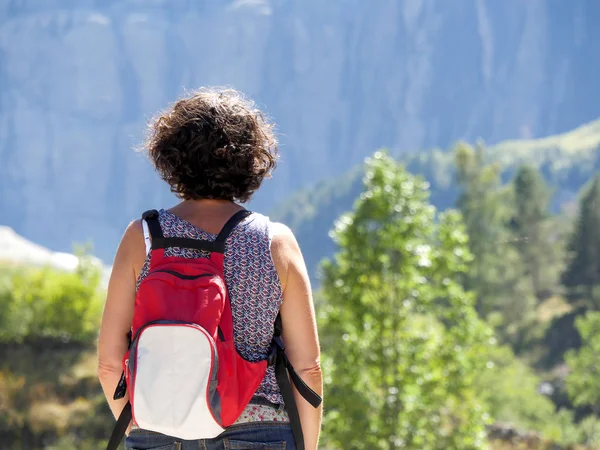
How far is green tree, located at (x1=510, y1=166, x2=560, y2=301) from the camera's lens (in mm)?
37906

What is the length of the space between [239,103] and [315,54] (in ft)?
321

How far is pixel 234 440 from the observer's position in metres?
1.48

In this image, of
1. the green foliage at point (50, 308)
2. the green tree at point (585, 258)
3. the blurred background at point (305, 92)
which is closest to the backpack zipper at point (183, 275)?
the green foliage at point (50, 308)

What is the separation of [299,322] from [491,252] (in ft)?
115

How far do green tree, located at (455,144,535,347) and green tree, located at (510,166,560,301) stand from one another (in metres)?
0.66

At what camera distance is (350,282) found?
352 inches

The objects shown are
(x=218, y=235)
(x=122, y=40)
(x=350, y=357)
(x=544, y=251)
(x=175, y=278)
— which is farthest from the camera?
(x=122, y=40)

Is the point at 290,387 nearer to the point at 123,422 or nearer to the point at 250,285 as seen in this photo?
the point at 250,285

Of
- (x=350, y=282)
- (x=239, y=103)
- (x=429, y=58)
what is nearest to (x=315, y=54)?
(x=429, y=58)

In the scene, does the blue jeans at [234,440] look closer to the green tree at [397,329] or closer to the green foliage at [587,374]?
the green tree at [397,329]

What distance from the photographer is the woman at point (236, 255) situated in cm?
155

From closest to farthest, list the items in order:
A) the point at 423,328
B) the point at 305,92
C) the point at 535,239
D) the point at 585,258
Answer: the point at 423,328, the point at 585,258, the point at 535,239, the point at 305,92

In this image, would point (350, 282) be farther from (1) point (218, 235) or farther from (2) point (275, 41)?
(2) point (275, 41)

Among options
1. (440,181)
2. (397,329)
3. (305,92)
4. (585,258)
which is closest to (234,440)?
(397,329)
